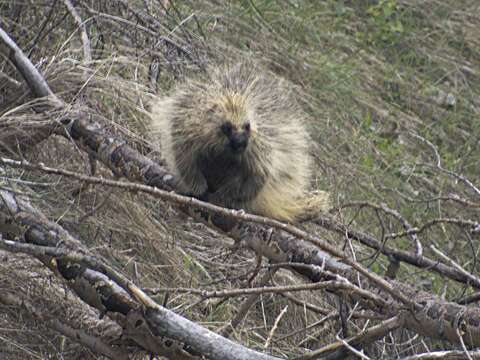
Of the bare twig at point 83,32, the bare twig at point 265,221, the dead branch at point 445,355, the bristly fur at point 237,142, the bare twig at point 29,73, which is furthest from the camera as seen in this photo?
the bare twig at point 83,32

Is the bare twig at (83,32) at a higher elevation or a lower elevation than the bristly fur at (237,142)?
higher

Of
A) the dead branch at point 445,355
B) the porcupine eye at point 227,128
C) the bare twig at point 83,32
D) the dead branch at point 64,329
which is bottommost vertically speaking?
the dead branch at point 64,329

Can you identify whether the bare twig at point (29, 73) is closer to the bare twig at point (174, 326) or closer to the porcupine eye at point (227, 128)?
the porcupine eye at point (227, 128)

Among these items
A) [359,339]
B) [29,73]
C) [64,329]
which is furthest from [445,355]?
[29,73]

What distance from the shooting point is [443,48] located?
6.54m

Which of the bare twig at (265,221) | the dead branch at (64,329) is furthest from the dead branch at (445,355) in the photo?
the dead branch at (64,329)

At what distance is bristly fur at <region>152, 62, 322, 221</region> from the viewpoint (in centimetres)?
323

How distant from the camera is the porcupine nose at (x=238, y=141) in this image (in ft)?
10.3

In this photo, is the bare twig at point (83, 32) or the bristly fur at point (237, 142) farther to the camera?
the bare twig at point (83, 32)

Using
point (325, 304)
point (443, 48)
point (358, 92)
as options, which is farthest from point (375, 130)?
point (325, 304)

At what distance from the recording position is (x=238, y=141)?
10.3ft

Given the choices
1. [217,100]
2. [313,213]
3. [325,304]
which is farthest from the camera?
[325,304]

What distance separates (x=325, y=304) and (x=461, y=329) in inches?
56.6

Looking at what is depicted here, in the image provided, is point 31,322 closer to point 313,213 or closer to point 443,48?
point 313,213
